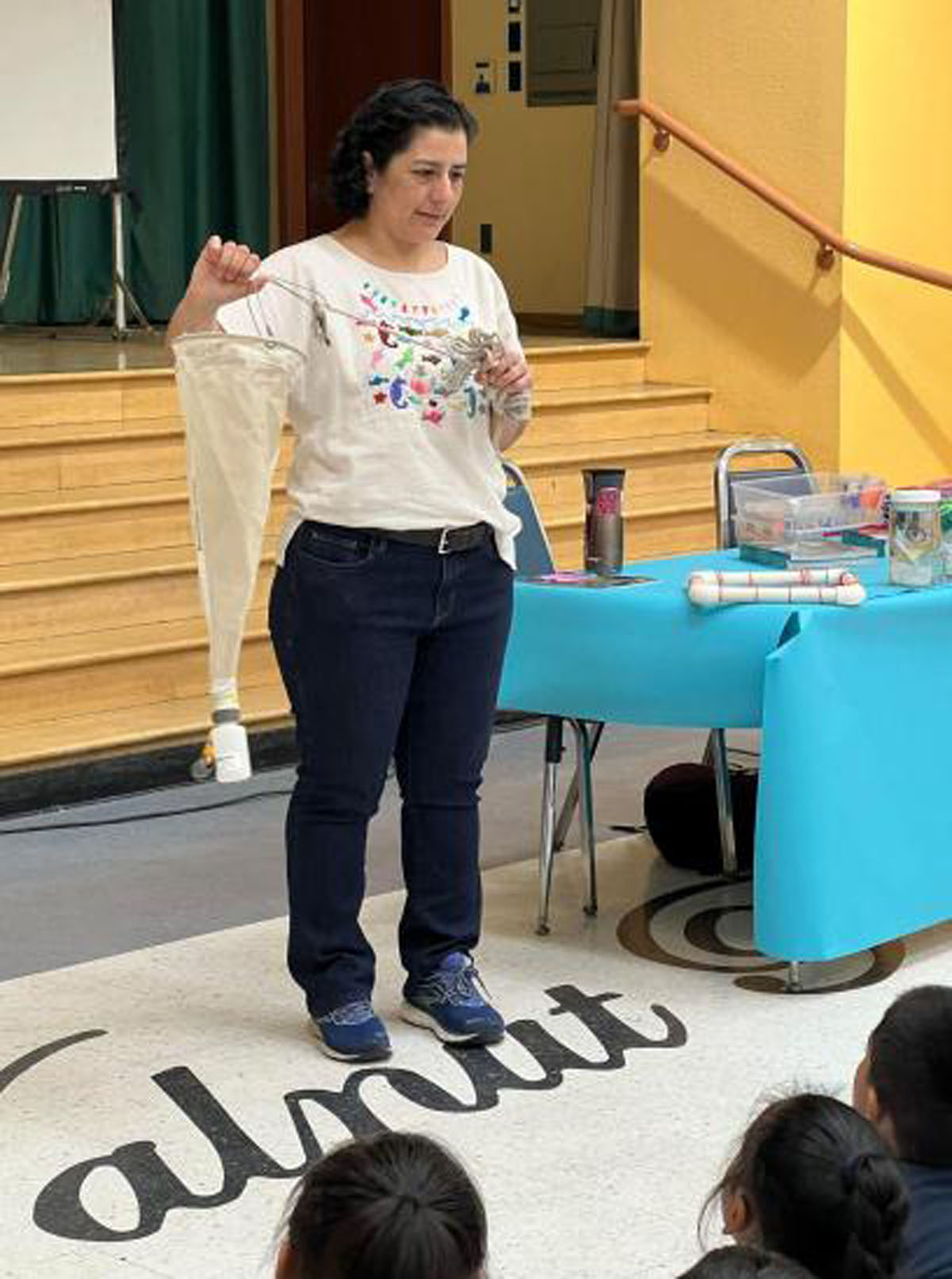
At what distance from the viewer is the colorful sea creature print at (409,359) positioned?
3.72 m

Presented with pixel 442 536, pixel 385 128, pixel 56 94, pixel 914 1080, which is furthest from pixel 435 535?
pixel 56 94

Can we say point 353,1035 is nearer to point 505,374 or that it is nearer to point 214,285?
point 505,374

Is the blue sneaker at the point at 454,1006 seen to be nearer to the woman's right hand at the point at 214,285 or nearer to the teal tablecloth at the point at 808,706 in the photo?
the teal tablecloth at the point at 808,706

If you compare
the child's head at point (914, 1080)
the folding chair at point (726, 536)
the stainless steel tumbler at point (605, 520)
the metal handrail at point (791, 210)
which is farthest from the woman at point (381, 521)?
the metal handrail at point (791, 210)

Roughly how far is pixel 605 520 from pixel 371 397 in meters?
0.93

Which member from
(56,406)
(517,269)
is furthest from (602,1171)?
(517,269)

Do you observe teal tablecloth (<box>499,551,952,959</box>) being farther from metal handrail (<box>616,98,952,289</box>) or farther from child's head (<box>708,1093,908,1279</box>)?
metal handrail (<box>616,98,952,289</box>)

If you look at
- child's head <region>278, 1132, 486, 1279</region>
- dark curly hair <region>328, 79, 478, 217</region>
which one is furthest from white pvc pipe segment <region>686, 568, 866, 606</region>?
child's head <region>278, 1132, 486, 1279</region>

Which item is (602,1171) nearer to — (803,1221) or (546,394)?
(803,1221)

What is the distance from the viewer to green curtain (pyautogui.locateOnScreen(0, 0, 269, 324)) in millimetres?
9219

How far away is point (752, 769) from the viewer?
5.36 m

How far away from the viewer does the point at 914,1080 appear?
239cm

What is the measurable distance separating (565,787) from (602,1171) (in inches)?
93.6

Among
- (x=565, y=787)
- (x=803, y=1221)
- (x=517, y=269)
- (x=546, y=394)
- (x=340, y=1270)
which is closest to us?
(x=340, y=1270)
